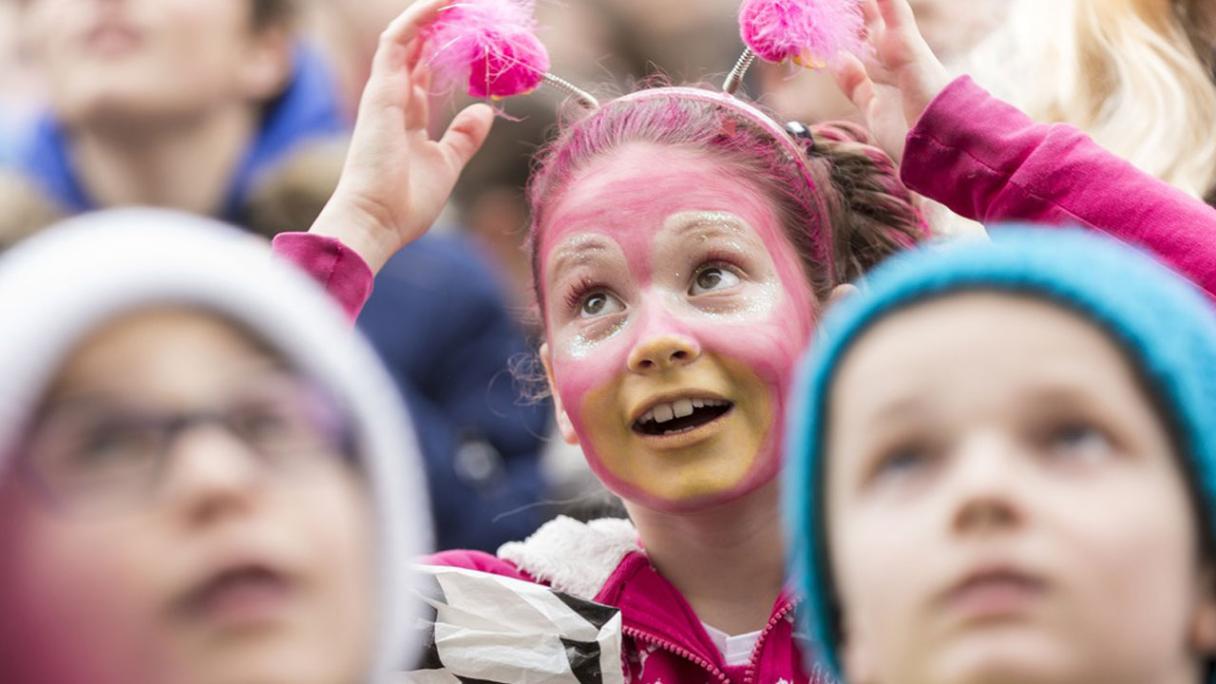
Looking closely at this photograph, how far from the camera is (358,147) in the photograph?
2658 millimetres

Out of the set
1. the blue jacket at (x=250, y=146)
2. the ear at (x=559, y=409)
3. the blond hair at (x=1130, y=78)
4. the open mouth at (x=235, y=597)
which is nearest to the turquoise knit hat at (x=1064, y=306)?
the open mouth at (x=235, y=597)

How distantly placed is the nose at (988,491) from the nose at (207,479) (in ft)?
1.83

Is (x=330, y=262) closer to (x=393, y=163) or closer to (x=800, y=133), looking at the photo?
(x=393, y=163)

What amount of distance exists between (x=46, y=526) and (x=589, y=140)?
4.76ft

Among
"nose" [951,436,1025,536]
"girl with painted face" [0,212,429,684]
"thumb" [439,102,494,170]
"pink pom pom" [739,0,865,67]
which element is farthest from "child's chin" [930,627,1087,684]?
"thumb" [439,102,494,170]

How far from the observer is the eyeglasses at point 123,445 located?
1.30 metres

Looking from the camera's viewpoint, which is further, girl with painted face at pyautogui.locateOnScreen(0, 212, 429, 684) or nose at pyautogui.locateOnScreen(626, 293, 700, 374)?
nose at pyautogui.locateOnScreen(626, 293, 700, 374)

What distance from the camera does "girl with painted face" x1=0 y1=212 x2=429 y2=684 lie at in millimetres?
1292

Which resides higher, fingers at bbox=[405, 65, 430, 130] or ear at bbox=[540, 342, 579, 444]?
fingers at bbox=[405, 65, 430, 130]

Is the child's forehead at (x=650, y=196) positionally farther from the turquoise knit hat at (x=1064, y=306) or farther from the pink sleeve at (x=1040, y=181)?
the turquoise knit hat at (x=1064, y=306)

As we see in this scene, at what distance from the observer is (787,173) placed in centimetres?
259

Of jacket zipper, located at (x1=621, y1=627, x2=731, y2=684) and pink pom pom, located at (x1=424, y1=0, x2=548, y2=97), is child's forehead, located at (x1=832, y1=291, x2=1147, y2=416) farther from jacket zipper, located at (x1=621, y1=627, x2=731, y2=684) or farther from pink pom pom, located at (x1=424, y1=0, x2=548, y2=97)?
pink pom pom, located at (x1=424, y1=0, x2=548, y2=97)

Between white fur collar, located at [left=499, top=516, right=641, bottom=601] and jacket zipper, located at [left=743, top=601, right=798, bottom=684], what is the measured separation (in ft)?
0.85

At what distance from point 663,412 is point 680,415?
2 centimetres
